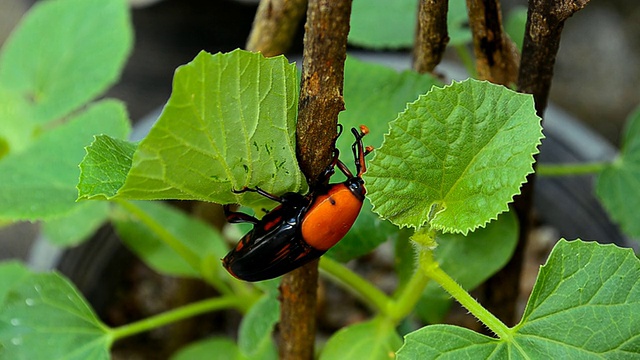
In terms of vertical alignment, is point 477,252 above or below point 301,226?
below

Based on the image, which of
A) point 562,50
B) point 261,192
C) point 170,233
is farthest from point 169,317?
A: point 562,50

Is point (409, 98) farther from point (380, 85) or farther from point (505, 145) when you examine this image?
point (505, 145)

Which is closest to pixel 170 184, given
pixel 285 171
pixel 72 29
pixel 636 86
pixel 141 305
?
pixel 285 171

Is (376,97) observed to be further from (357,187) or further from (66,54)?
(66,54)

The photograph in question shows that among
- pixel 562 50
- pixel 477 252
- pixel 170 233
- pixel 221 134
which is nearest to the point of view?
pixel 221 134

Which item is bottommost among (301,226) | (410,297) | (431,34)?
(410,297)

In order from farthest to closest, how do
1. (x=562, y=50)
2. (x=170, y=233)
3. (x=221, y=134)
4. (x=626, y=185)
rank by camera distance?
(x=562, y=50) → (x=170, y=233) → (x=626, y=185) → (x=221, y=134)
